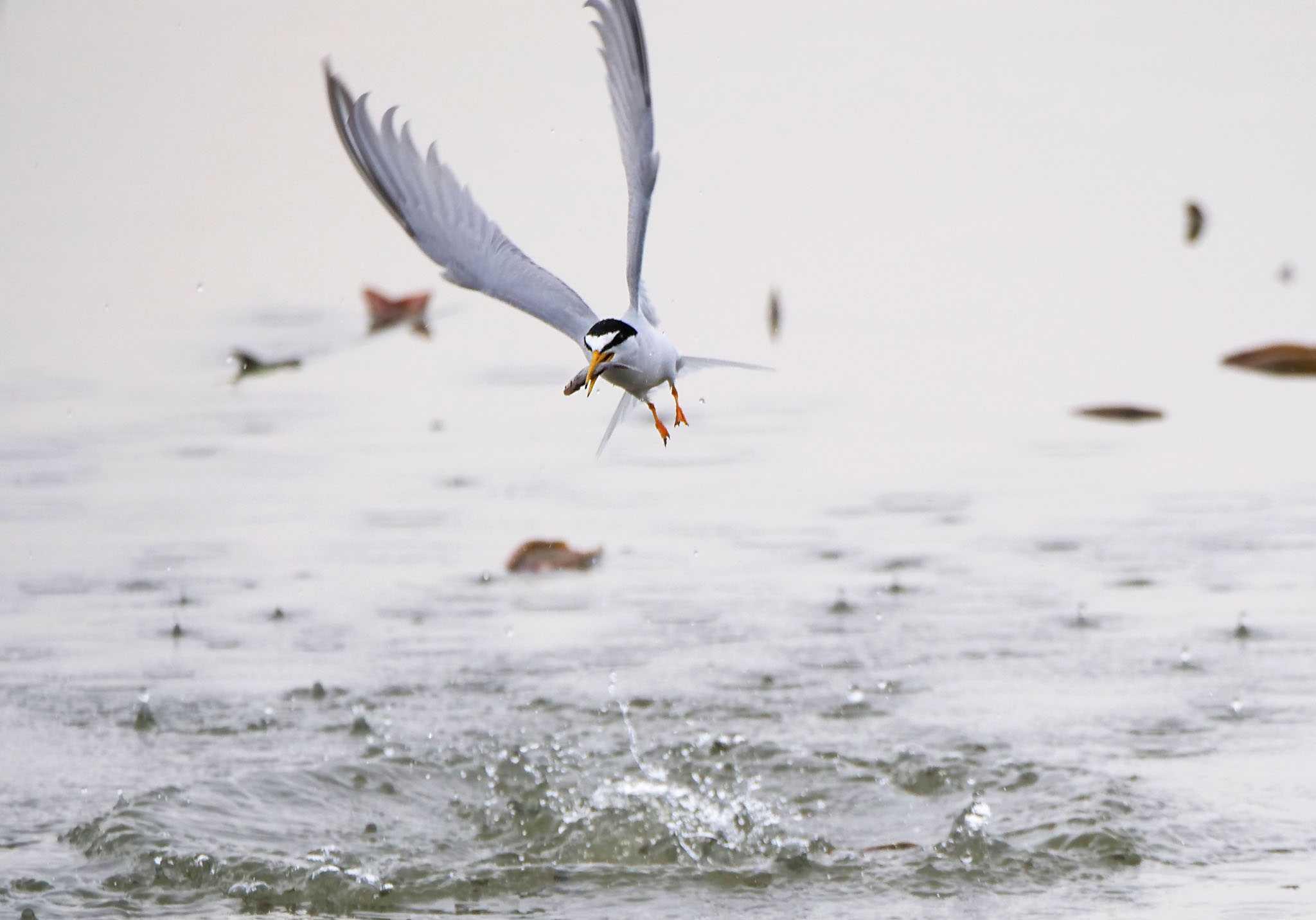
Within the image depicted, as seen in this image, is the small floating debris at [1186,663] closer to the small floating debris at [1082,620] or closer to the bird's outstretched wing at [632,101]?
the small floating debris at [1082,620]

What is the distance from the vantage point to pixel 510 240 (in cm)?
441

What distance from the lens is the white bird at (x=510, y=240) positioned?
4.10 m

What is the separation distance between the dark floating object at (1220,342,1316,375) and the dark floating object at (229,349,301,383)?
3623 mm

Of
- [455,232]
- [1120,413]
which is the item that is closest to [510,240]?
[455,232]

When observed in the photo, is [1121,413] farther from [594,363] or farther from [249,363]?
[594,363]

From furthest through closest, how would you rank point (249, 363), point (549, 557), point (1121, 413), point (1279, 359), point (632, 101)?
point (249, 363)
point (1279, 359)
point (1121, 413)
point (549, 557)
point (632, 101)

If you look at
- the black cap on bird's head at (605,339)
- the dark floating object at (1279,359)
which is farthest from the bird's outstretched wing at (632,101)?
the dark floating object at (1279,359)

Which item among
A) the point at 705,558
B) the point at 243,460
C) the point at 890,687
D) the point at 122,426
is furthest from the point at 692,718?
the point at 122,426

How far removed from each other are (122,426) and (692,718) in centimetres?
331

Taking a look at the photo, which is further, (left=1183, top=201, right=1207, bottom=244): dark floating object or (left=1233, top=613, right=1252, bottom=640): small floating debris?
(left=1183, top=201, right=1207, bottom=244): dark floating object

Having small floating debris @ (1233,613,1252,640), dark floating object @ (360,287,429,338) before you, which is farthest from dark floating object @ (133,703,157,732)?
dark floating object @ (360,287,429,338)

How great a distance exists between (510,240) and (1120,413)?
416cm

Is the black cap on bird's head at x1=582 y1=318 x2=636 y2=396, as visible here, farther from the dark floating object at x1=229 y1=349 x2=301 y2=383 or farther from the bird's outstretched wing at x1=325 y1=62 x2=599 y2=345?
the dark floating object at x1=229 y1=349 x2=301 y2=383

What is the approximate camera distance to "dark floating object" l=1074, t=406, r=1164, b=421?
7973 millimetres
